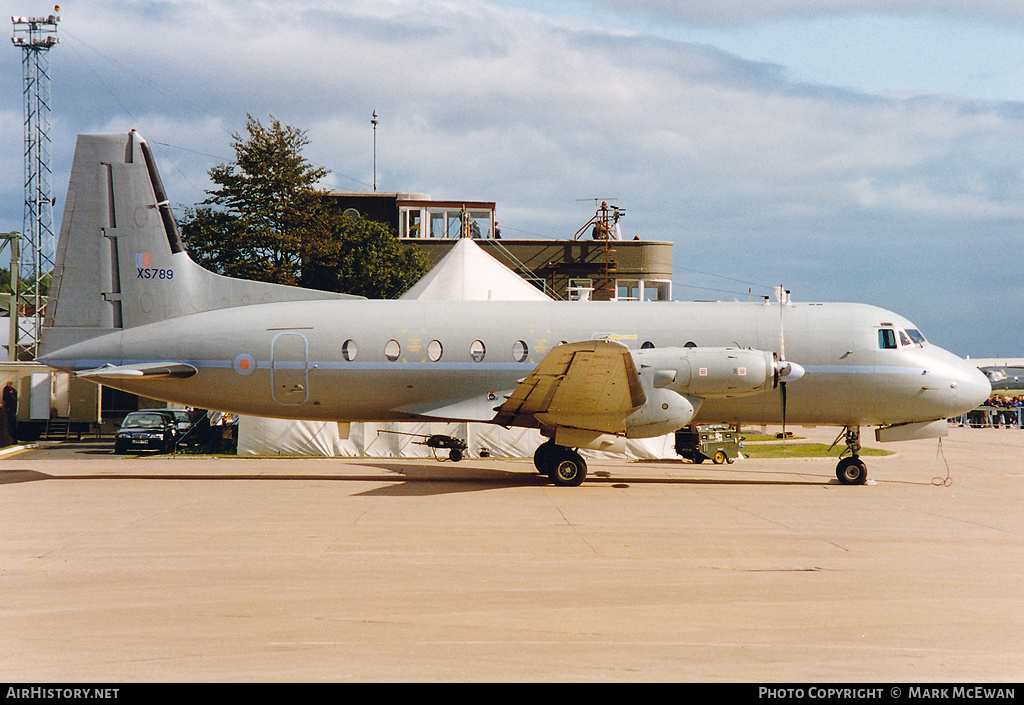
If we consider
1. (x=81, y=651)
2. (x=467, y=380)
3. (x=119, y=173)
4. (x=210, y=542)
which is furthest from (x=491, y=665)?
(x=119, y=173)

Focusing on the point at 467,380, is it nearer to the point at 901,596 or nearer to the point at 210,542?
the point at 210,542

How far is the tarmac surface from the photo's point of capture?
5766 millimetres

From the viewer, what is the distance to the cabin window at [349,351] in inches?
682

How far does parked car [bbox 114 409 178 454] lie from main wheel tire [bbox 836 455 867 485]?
21.0 meters

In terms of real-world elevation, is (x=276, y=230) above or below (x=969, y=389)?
above

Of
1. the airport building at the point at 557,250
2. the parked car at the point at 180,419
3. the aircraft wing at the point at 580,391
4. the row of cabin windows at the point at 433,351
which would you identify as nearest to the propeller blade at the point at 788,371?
the aircraft wing at the point at 580,391

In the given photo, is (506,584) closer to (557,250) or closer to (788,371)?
(788,371)

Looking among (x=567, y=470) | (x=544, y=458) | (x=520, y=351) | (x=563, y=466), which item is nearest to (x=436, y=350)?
(x=520, y=351)

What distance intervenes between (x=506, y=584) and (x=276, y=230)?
34.2m

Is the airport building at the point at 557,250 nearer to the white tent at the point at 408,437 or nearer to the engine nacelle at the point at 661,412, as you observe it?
the white tent at the point at 408,437

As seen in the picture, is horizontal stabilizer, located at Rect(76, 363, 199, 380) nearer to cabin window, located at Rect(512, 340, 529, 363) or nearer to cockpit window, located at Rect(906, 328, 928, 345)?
cabin window, located at Rect(512, 340, 529, 363)

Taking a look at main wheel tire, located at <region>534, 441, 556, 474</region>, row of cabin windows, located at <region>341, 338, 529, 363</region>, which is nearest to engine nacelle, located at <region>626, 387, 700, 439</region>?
main wheel tire, located at <region>534, 441, 556, 474</region>

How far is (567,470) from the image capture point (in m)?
17.1

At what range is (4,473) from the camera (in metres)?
18.7
